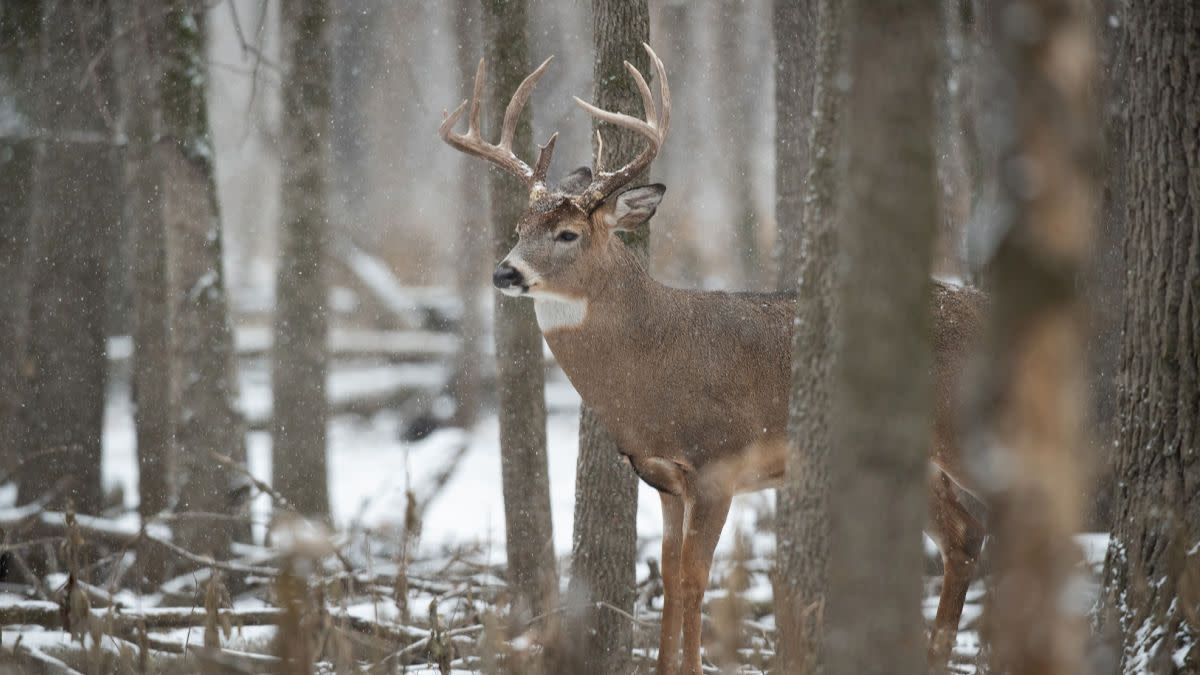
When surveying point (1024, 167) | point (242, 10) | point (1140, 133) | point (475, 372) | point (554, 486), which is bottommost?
point (554, 486)

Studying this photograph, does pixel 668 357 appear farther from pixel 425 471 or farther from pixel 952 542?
pixel 425 471

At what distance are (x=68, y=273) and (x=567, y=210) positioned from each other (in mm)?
5301

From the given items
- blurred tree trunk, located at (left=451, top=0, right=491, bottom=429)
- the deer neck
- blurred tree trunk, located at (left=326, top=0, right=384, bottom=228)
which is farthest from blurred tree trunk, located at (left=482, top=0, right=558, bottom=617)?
blurred tree trunk, located at (left=326, top=0, right=384, bottom=228)

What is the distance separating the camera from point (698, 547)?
5.23 m

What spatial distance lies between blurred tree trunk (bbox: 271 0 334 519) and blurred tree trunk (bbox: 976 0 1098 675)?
735 centimetres

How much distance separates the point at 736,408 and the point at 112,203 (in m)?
6.29

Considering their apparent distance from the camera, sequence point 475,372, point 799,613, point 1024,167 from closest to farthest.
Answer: point 1024,167, point 799,613, point 475,372

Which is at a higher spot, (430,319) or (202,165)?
(202,165)

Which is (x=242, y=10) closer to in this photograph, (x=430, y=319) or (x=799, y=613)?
(x=430, y=319)

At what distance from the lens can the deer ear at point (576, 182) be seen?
19.1 feet

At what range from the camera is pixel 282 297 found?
8805mm

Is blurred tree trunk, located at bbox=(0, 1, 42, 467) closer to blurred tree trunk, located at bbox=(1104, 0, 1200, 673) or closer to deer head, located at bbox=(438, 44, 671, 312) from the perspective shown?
deer head, located at bbox=(438, 44, 671, 312)

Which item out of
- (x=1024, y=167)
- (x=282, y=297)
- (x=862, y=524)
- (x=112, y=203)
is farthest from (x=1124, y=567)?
(x=112, y=203)

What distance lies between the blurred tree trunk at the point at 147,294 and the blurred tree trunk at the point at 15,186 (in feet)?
3.09
